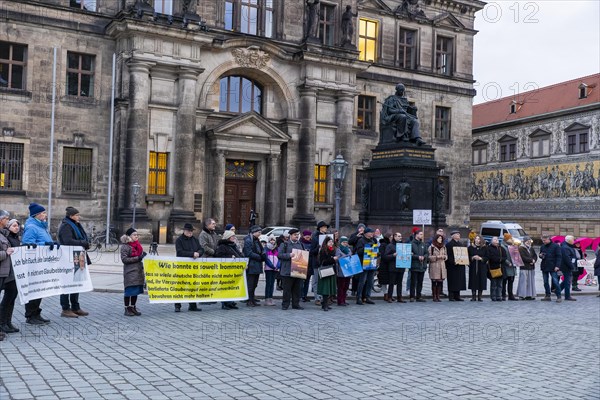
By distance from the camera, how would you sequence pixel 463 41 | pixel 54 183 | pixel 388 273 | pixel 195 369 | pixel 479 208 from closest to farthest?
pixel 195 369 → pixel 388 273 → pixel 54 183 → pixel 463 41 → pixel 479 208

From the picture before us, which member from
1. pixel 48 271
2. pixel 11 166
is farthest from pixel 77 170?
pixel 48 271

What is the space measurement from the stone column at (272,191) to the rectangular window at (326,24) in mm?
7811

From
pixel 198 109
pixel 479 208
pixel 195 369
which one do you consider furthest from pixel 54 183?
pixel 479 208

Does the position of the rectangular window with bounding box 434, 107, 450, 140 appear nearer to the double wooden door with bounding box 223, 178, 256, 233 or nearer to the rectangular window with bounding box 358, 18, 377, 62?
the rectangular window with bounding box 358, 18, 377, 62

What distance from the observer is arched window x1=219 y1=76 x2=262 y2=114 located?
3428 centimetres

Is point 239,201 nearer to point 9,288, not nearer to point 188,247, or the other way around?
point 188,247

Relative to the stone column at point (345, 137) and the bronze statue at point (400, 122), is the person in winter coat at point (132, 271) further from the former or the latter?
the stone column at point (345, 137)

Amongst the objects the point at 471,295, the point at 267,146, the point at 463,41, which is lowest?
the point at 471,295

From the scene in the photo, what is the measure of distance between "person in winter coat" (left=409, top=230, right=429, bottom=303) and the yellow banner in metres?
4.67

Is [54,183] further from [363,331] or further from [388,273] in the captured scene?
[363,331]

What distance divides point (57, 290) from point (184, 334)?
9.02 feet

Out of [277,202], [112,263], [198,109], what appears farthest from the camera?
[277,202]

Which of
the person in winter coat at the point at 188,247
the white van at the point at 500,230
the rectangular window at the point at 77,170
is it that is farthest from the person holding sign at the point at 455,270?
the white van at the point at 500,230

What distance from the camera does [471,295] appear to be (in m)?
18.3
